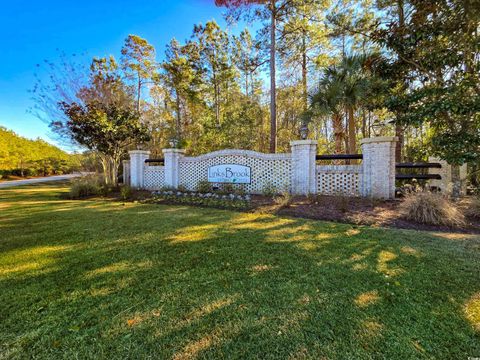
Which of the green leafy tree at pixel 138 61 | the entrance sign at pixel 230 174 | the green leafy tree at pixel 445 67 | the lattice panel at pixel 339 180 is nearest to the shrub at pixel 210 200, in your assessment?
the entrance sign at pixel 230 174

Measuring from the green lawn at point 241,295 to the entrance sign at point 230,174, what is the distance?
4153mm

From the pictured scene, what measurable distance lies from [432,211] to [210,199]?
17.0 feet

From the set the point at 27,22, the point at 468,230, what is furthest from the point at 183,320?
the point at 27,22

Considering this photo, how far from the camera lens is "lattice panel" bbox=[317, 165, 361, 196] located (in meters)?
6.30

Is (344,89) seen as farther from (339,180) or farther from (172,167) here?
(172,167)

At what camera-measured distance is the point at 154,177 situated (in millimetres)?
9164

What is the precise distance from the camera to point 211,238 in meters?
3.32

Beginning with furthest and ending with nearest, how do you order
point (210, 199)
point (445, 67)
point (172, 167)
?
1. point (172, 167)
2. point (210, 199)
3. point (445, 67)

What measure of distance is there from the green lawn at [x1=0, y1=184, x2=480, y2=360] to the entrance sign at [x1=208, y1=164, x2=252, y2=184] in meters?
4.15

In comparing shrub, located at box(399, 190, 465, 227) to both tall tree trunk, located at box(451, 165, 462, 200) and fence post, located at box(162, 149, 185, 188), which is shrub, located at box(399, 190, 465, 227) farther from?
fence post, located at box(162, 149, 185, 188)

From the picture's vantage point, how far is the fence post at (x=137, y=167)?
30.4 ft

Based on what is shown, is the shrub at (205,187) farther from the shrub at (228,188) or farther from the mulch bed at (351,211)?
the mulch bed at (351,211)

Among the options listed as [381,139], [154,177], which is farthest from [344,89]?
[154,177]

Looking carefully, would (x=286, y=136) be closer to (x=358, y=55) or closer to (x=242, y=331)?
(x=358, y=55)
